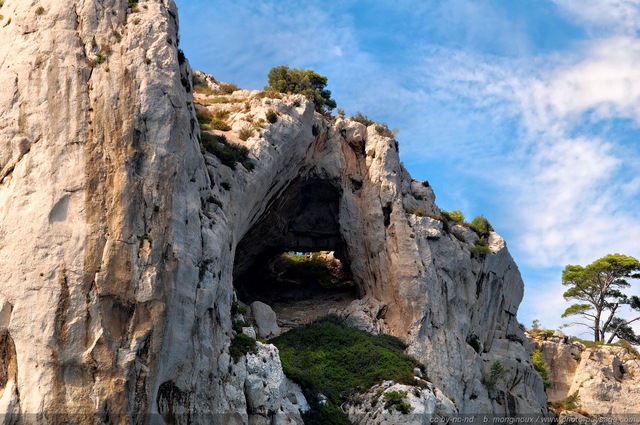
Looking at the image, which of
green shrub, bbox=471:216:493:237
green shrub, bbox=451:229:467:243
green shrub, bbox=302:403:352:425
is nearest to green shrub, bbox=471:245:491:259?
green shrub, bbox=451:229:467:243

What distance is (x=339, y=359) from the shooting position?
1277 inches

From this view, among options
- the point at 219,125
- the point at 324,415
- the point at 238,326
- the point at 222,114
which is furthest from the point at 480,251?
the point at 238,326

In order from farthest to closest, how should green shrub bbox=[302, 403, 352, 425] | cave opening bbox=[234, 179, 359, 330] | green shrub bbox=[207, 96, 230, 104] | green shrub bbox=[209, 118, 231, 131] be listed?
1. cave opening bbox=[234, 179, 359, 330]
2. green shrub bbox=[207, 96, 230, 104]
3. green shrub bbox=[209, 118, 231, 131]
4. green shrub bbox=[302, 403, 352, 425]

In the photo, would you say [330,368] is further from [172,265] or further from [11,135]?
[11,135]

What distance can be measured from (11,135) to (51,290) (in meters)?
5.17

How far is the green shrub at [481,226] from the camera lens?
45219mm

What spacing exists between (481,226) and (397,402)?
20947 mm

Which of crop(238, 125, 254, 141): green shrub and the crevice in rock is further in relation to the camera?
crop(238, 125, 254, 141): green shrub

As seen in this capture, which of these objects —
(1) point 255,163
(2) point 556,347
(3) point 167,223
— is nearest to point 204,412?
(3) point 167,223

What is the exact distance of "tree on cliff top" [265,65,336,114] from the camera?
4544cm

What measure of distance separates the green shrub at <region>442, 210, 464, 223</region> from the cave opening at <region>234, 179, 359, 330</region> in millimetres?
7802

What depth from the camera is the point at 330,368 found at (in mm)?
31703

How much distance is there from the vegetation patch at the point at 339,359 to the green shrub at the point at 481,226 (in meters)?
13.4

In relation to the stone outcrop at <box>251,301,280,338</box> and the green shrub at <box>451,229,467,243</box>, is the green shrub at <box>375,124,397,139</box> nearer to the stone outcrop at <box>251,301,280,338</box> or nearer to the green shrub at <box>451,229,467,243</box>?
the green shrub at <box>451,229,467,243</box>
